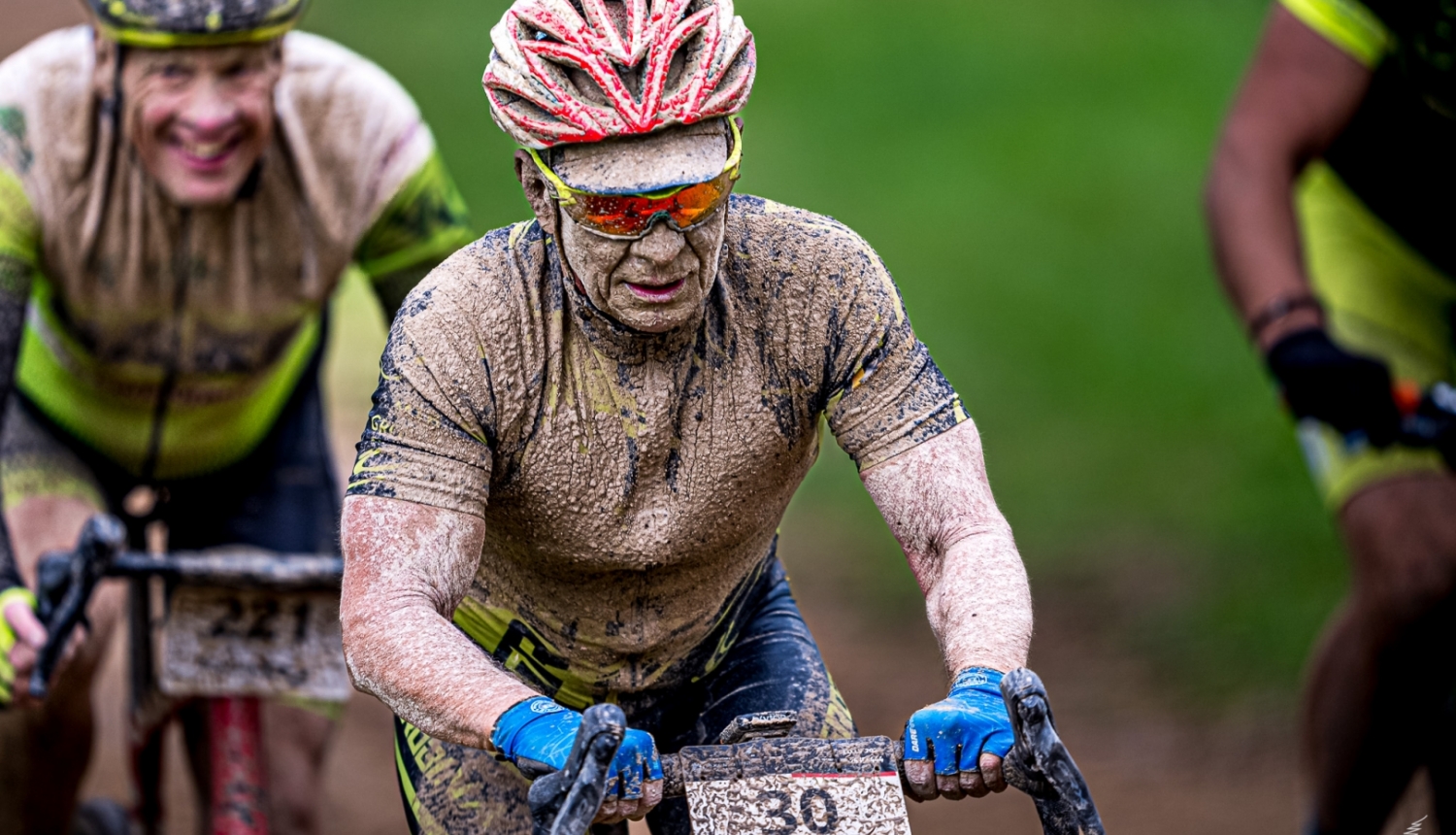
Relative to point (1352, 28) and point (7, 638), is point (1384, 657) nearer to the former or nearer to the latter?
point (1352, 28)

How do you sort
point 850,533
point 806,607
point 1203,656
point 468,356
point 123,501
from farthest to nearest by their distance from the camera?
point 850,533
point 806,607
point 1203,656
point 123,501
point 468,356

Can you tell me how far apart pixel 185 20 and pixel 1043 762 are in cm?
270

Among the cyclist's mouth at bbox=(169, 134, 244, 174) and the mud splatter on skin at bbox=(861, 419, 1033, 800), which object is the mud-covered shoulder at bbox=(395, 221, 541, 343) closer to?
the mud splatter on skin at bbox=(861, 419, 1033, 800)

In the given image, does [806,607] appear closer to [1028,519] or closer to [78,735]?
[1028,519]

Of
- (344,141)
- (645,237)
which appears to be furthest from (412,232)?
(645,237)

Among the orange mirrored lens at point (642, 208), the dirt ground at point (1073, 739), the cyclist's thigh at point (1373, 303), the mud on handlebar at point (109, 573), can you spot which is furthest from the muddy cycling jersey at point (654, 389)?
the dirt ground at point (1073, 739)

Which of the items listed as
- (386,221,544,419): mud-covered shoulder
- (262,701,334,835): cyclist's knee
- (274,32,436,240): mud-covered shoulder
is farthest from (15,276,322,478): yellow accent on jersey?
(386,221,544,419): mud-covered shoulder

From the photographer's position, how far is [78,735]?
4.99 metres

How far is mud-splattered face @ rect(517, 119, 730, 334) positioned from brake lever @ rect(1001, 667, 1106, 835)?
2.43 ft

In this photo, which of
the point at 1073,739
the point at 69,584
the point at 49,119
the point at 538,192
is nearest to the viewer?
the point at 538,192

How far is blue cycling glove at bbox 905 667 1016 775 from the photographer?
2.81 meters

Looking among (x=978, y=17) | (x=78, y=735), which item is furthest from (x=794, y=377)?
(x=978, y=17)

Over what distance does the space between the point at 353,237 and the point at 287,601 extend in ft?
2.86

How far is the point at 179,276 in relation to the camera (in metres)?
4.85
